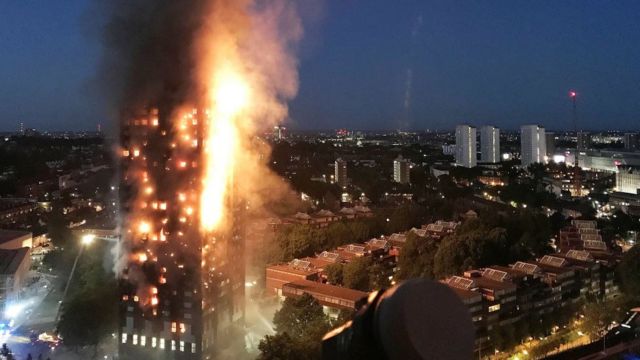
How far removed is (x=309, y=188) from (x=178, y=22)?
1348 cm

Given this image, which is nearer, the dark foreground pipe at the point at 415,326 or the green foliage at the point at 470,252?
the dark foreground pipe at the point at 415,326

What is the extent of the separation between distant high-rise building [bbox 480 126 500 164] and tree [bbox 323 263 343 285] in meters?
35.1

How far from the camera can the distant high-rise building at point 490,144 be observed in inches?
1658

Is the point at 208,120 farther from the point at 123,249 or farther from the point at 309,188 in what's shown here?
the point at 309,188

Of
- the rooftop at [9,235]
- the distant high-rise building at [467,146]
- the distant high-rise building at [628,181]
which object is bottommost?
the rooftop at [9,235]

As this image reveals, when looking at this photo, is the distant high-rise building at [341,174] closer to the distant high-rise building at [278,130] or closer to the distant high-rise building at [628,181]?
the distant high-rise building at [278,130]

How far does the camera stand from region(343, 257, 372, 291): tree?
949 cm

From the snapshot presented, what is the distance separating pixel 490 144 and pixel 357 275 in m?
35.7

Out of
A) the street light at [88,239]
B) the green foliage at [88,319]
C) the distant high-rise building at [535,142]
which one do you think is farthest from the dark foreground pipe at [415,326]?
the distant high-rise building at [535,142]

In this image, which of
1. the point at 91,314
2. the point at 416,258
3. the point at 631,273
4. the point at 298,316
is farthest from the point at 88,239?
the point at 631,273

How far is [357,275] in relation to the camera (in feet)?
31.2

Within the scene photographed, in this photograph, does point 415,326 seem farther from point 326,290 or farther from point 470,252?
point 470,252

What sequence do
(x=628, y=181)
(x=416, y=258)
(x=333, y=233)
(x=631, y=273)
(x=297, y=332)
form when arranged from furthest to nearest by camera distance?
(x=628, y=181) → (x=333, y=233) → (x=416, y=258) → (x=631, y=273) → (x=297, y=332)

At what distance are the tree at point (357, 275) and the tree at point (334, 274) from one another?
16 cm
